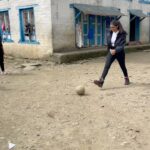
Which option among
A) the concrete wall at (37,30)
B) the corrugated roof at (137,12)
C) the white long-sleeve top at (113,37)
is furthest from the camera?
the corrugated roof at (137,12)

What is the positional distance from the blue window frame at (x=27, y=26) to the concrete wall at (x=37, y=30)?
0.23 meters

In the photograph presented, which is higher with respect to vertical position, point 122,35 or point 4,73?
point 122,35

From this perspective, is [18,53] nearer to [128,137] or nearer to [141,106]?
[141,106]

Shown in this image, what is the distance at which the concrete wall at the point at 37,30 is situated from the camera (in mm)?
12047

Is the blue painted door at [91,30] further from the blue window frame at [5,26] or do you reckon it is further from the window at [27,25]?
the blue window frame at [5,26]

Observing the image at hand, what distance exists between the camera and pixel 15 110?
5336mm

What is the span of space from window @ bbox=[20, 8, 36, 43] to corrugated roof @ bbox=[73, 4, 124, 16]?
7.13ft

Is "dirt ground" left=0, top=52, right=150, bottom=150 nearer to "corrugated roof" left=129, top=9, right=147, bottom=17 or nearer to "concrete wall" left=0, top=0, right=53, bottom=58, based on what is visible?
"concrete wall" left=0, top=0, right=53, bottom=58

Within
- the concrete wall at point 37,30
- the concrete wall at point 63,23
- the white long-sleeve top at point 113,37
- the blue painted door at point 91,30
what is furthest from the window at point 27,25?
the white long-sleeve top at point 113,37

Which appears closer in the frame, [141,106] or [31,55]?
[141,106]

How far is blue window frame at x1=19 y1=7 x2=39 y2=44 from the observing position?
13094 millimetres

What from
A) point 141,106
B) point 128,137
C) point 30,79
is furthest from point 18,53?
point 128,137

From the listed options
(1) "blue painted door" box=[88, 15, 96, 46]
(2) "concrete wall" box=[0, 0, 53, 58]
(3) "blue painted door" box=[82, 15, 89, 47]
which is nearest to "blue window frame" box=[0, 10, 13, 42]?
(2) "concrete wall" box=[0, 0, 53, 58]

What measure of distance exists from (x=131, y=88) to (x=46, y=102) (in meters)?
2.20
